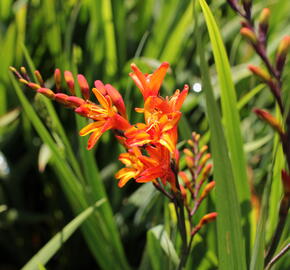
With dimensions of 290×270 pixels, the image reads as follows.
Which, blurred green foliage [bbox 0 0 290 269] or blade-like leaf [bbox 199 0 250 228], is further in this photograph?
blurred green foliage [bbox 0 0 290 269]

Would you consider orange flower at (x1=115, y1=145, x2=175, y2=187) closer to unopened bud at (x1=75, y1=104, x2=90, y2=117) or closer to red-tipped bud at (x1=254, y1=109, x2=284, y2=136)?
unopened bud at (x1=75, y1=104, x2=90, y2=117)

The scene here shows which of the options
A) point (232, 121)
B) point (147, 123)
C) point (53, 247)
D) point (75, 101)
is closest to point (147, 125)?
point (147, 123)

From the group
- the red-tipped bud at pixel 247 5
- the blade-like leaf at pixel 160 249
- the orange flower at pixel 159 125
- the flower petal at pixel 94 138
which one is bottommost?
the blade-like leaf at pixel 160 249

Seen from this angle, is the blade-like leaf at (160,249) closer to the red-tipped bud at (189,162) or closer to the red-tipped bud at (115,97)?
the red-tipped bud at (189,162)

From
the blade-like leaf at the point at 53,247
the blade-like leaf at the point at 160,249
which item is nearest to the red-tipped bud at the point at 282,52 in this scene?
the blade-like leaf at the point at 160,249

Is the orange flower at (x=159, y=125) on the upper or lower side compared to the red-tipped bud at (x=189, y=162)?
upper

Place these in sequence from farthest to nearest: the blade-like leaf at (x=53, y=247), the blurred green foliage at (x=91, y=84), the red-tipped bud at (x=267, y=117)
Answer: the blurred green foliage at (x=91, y=84) → the blade-like leaf at (x=53, y=247) → the red-tipped bud at (x=267, y=117)

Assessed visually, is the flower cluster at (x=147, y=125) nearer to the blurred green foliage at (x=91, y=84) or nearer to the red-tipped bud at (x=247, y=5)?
the red-tipped bud at (x=247, y=5)

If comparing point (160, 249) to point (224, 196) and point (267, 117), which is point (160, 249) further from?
point (267, 117)

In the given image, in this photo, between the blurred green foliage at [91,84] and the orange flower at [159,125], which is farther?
the blurred green foliage at [91,84]

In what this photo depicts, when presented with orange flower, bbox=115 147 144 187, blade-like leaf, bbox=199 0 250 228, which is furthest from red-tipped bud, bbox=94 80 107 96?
blade-like leaf, bbox=199 0 250 228

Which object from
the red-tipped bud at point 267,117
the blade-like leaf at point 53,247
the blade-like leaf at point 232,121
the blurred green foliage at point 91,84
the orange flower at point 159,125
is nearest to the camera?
the red-tipped bud at point 267,117
